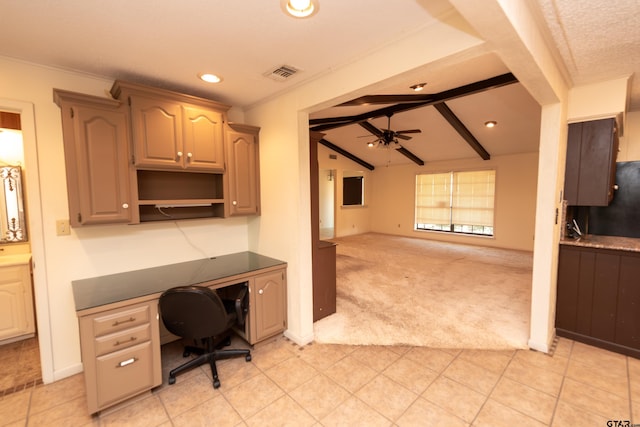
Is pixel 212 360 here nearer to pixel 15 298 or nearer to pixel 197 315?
pixel 197 315

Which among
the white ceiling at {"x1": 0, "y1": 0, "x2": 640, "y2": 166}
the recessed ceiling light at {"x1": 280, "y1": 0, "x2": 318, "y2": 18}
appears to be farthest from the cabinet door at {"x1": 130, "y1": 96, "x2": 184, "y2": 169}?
the recessed ceiling light at {"x1": 280, "y1": 0, "x2": 318, "y2": 18}

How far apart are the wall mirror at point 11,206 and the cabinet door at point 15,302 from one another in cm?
43

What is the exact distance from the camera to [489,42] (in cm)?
138

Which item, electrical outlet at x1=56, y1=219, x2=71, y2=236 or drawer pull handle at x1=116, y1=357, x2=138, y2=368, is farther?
electrical outlet at x1=56, y1=219, x2=71, y2=236

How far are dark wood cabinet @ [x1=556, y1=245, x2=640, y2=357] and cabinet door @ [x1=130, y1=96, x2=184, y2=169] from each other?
3673mm

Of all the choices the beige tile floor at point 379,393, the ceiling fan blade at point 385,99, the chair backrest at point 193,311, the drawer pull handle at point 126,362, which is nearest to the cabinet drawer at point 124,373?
the drawer pull handle at point 126,362

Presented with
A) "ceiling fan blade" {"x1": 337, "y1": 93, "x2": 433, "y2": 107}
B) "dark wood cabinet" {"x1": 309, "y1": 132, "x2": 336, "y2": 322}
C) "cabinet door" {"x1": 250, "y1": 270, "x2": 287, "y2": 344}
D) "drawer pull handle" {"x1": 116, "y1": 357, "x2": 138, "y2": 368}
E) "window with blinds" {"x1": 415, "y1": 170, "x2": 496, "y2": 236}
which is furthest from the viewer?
"window with blinds" {"x1": 415, "y1": 170, "x2": 496, "y2": 236}

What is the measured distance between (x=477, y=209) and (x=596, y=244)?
502 centimetres

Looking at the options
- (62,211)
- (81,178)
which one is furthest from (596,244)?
(62,211)

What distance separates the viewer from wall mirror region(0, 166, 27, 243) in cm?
269

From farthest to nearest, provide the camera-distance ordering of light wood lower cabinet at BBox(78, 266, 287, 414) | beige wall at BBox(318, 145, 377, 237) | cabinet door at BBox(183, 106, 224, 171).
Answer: beige wall at BBox(318, 145, 377, 237), cabinet door at BBox(183, 106, 224, 171), light wood lower cabinet at BBox(78, 266, 287, 414)

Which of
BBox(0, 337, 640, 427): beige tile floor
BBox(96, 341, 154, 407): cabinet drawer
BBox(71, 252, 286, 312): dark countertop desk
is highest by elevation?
BBox(71, 252, 286, 312): dark countertop desk

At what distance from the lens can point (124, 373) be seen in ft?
5.97

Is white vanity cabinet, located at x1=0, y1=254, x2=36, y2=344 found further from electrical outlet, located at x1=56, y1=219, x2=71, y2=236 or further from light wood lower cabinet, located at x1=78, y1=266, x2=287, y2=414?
light wood lower cabinet, located at x1=78, y1=266, x2=287, y2=414
